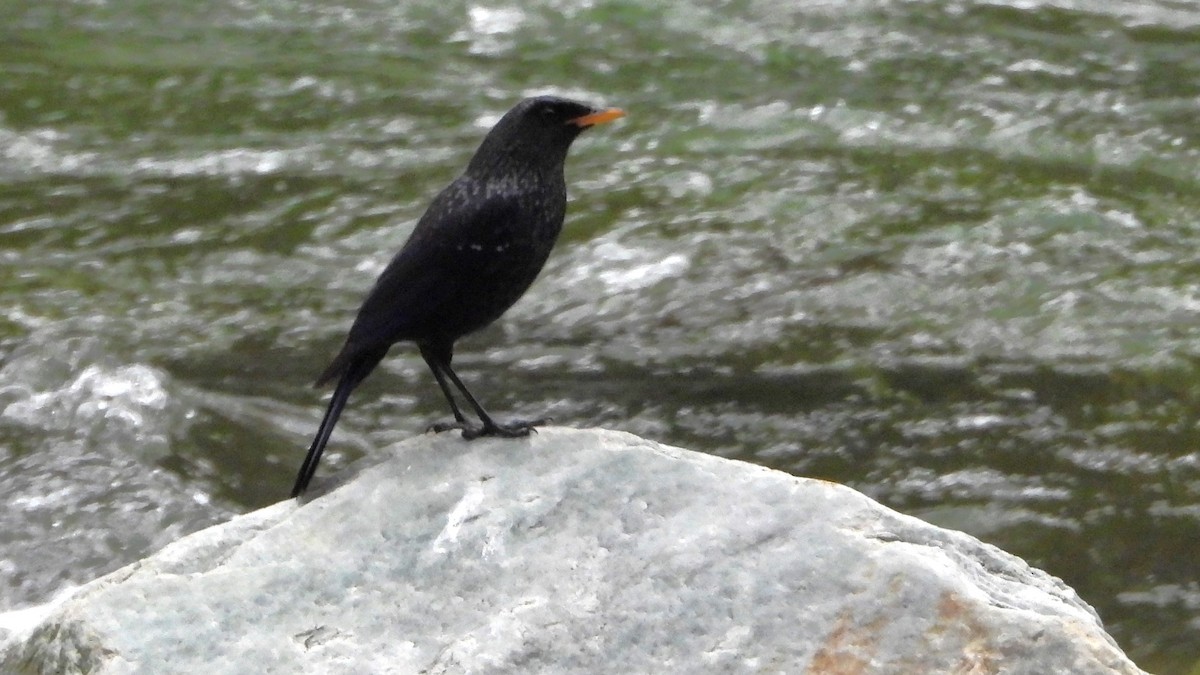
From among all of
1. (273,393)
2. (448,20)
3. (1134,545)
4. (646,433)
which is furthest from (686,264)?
(448,20)

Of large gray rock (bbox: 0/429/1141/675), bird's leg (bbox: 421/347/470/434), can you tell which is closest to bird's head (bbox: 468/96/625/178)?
bird's leg (bbox: 421/347/470/434)

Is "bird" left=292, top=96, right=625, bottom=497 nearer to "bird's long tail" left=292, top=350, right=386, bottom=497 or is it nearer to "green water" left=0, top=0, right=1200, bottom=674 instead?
"bird's long tail" left=292, top=350, right=386, bottom=497

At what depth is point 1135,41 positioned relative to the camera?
34.9 ft

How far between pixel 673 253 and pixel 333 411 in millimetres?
3792

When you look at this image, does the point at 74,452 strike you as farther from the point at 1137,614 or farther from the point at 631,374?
the point at 1137,614

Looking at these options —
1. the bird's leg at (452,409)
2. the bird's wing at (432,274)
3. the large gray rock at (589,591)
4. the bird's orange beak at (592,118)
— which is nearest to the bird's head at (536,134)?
the bird's orange beak at (592,118)

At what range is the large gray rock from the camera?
129 inches

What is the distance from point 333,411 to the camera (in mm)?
4434

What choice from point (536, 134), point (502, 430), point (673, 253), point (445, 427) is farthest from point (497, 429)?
point (673, 253)

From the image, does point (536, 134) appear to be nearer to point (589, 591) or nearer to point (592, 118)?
point (592, 118)

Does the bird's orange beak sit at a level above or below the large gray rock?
above

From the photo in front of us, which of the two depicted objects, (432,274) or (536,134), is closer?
(432,274)

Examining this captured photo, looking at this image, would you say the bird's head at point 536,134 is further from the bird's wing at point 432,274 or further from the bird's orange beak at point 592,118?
the bird's wing at point 432,274

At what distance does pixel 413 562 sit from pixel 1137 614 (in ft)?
9.97
